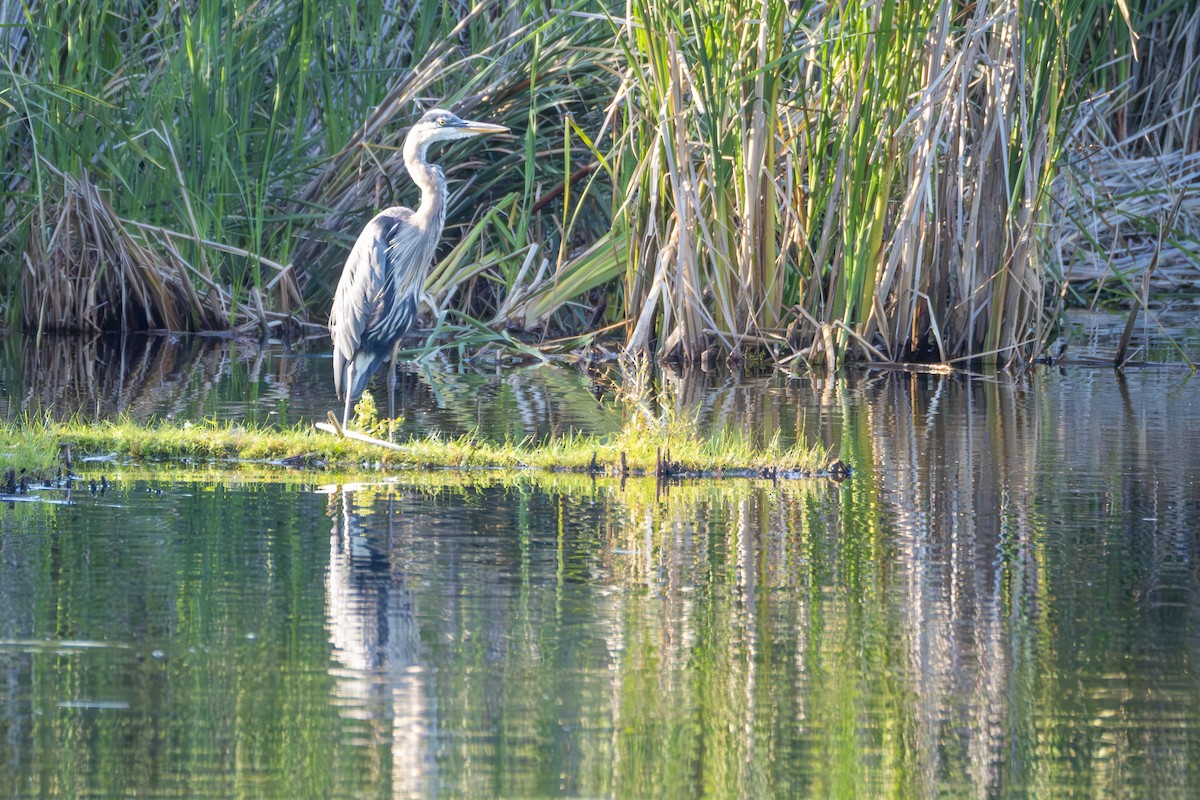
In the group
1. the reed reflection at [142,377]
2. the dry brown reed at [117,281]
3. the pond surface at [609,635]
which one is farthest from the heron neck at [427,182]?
the dry brown reed at [117,281]

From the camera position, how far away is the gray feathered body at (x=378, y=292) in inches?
367

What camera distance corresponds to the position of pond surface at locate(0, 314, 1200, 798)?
12.5 feet

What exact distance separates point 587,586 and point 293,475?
2.41 metres

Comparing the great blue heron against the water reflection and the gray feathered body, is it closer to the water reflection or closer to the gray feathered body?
the gray feathered body

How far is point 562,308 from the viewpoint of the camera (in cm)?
1508

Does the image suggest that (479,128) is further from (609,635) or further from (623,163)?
(609,635)

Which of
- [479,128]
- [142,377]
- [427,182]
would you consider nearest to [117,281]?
[142,377]

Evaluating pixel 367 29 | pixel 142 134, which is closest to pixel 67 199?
pixel 142 134

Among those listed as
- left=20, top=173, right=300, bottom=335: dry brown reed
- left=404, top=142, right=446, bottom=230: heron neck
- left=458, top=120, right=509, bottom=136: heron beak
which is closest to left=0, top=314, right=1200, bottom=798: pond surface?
left=404, top=142, right=446, bottom=230: heron neck

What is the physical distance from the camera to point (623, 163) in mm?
12695

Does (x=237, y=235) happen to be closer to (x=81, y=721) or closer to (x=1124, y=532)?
(x=1124, y=532)

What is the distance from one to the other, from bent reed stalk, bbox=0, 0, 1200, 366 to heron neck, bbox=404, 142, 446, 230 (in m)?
1.98

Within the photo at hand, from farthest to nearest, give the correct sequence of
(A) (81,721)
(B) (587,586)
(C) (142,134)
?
(C) (142,134), (B) (587,586), (A) (81,721)

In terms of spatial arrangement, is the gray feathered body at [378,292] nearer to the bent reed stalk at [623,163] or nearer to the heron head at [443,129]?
the heron head at [443,129]
